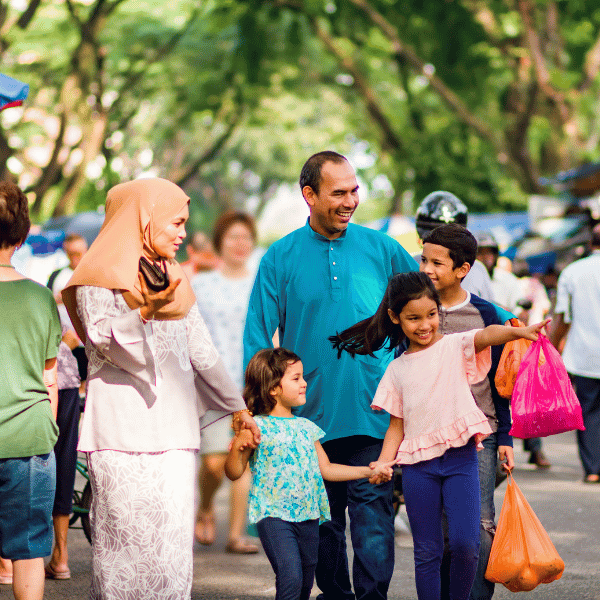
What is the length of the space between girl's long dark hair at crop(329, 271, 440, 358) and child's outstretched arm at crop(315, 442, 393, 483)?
45cm

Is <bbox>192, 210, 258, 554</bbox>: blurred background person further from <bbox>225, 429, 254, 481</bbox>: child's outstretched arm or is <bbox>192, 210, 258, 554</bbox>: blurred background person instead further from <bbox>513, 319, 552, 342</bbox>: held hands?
<bbox>513, 319, 552, 342</bbox>: held hands

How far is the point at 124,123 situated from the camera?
2139cm

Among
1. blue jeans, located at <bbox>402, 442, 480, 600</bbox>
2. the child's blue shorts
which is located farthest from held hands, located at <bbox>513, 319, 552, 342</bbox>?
the child's blue shorts

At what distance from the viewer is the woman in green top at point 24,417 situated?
13.9ft

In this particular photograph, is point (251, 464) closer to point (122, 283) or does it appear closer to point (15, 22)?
point (122, 283)

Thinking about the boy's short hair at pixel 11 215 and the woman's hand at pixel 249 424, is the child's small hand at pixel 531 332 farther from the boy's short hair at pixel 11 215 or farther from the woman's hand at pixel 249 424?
the boy's short hair at pixel 11 215

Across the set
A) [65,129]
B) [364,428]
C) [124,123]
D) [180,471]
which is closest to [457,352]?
[364,428]

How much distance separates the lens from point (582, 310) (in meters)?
9.56

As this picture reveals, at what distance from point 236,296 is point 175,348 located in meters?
3.45

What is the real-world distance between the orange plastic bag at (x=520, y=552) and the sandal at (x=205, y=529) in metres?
2.90

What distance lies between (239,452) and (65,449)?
2166mm

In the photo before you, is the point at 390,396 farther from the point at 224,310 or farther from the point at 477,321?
the point at 224,310

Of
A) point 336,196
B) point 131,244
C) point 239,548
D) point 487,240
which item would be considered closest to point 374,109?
point 487,240

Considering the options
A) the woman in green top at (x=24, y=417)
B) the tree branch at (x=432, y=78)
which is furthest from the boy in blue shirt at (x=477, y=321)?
the tree branch at (x=432, y=78)
